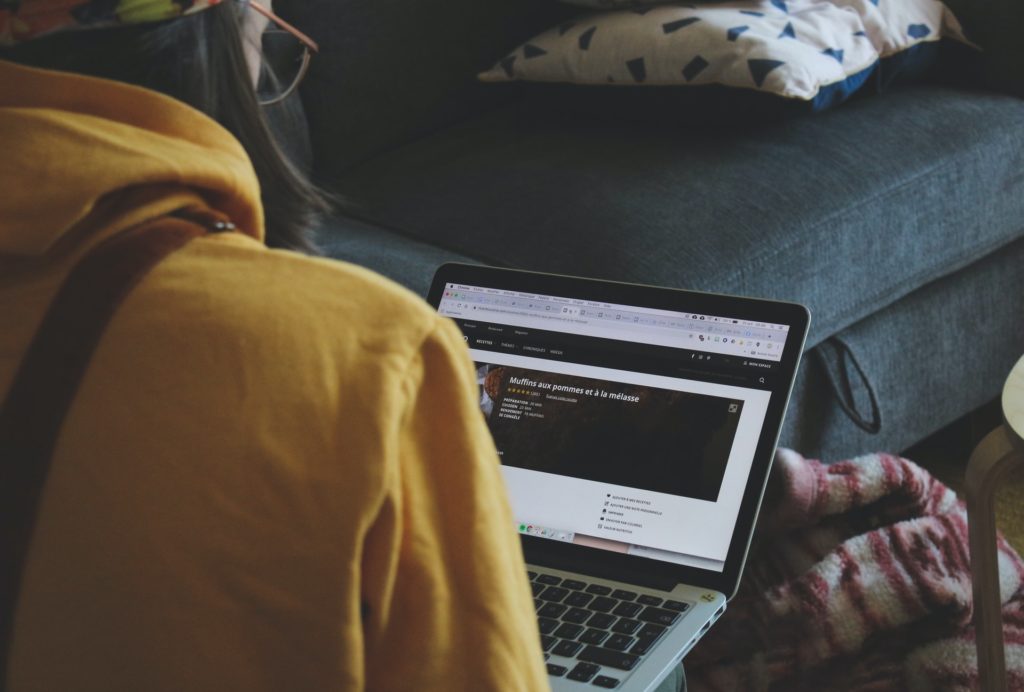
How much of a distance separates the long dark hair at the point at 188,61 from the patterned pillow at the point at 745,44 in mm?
1071

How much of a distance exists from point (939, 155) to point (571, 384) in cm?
94

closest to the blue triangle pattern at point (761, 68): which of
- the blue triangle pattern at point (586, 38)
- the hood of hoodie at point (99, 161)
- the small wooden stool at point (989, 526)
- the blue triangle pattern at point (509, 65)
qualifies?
the blue triangle pattern at point (586, 38)

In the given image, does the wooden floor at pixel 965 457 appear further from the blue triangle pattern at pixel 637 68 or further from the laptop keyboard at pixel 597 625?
the laptop keyboard at pixel 597 625

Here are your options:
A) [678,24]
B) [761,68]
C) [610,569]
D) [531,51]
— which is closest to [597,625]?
[610,569]

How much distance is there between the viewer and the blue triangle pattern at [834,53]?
1.66 metres

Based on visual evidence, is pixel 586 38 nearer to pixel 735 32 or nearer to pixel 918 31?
pixel 735 32

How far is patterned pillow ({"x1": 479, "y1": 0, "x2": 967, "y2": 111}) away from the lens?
1.59 m

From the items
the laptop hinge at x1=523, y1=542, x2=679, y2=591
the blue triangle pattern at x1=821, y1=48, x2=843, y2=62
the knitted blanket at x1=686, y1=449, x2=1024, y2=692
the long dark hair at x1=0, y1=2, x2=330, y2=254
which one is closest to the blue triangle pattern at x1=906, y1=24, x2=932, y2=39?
the blue triangle pattern at x1=821, y1=48, x2=843, y2=62

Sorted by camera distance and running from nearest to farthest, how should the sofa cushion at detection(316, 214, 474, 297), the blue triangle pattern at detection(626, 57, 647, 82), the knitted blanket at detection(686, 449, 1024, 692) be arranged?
the knitted blanket at detection(686, 449, 1024, 692), the sofa cushion at detection(316, 214, 474, 297), the blue triangle pattern at detection(626, 57, 647, 82)

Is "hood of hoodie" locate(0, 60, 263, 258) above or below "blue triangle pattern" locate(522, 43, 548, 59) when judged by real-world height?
above

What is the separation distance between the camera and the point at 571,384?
3.12 ft

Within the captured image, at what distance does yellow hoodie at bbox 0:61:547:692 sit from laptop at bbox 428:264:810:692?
37 cm

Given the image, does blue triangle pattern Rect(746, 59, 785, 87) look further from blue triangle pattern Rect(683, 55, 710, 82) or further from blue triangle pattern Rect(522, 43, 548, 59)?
blue triangle pattern Rect(522, 43, 548, 59)

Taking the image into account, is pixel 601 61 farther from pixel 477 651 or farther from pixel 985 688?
pixel 477 651
